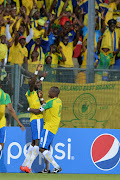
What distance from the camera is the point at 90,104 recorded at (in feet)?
33.6

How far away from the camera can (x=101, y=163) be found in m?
Result: 9.99

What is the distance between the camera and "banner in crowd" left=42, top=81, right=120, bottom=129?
10211 mm

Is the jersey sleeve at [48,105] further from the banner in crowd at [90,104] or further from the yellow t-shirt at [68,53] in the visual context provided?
the yellow t-shirt at [68,53]

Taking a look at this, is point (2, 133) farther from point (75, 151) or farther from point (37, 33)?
point (37, 33)

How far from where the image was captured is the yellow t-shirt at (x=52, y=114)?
9359 mm

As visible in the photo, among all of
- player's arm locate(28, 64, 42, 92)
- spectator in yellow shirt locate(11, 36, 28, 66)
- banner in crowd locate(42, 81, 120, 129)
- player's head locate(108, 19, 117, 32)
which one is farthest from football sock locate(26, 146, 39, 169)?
player's head locate(108, 19, 117, 32)

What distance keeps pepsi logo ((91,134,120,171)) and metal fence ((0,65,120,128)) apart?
1.16 feet

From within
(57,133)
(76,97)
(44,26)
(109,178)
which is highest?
(44,26)

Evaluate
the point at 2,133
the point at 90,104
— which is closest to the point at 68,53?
the point at 90,104

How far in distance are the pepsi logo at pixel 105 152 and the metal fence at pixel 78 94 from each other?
35cm

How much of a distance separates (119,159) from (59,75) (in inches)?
92.2

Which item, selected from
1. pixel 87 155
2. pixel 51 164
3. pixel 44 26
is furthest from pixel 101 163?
pixel 44 26

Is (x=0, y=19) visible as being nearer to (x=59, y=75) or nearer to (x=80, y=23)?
(x=80, y=23)

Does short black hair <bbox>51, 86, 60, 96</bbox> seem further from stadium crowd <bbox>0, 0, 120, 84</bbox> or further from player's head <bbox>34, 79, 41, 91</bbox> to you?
stadium crowd <bbox>0, 0, 120, 84</bbox>
